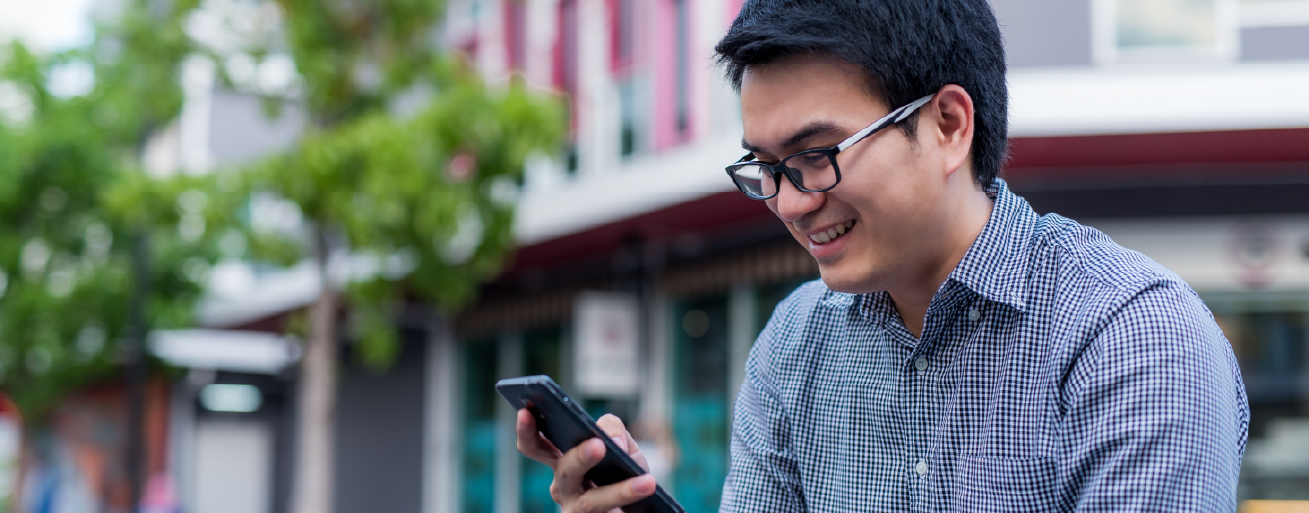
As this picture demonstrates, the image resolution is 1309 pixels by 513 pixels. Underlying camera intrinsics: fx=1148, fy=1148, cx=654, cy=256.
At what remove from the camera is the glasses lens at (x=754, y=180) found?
160 cm

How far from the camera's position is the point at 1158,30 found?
7.53 metres

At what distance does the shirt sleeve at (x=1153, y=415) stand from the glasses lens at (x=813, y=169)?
1.28 ft

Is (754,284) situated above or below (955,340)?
above

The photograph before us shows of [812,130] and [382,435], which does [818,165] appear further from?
[382,435]

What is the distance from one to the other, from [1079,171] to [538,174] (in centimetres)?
600

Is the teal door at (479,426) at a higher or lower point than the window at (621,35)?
lower

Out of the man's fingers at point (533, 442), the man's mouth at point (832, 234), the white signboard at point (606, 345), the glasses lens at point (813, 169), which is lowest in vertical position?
the man's fingers at point (533, 442)

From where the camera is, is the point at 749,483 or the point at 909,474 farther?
the point at 749,483

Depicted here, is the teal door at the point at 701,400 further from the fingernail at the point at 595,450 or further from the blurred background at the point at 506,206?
the fingernail at the point at 595,450

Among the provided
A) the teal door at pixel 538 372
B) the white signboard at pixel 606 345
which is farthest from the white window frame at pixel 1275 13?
the teal door at pixel 538 372

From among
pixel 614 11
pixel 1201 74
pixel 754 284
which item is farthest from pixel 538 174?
pixel 1201 74

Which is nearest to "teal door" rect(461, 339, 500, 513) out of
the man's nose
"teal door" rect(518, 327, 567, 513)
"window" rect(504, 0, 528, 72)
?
"teal door" rect(518, 327, 567, 513)

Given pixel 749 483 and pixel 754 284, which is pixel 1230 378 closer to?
pixel 749 483

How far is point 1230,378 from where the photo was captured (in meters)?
1.36
